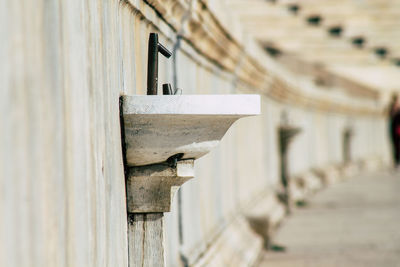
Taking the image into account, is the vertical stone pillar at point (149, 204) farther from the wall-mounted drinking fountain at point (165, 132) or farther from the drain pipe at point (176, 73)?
the drain pipe at point (176, 73)

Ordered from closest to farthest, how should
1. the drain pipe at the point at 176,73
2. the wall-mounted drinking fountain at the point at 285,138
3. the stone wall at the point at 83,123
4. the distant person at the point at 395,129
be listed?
the stone wall at the point at 83,123 < the drain pipe at the point at 176,73 < the wall-mounted drinking fountain at the point at 285,138 < the distant person at the point at 395,129

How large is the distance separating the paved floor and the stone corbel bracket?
3.70 m

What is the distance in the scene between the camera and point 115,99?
317cm

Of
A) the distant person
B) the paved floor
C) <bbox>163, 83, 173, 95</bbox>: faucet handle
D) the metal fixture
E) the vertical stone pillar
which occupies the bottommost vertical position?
the paved floor

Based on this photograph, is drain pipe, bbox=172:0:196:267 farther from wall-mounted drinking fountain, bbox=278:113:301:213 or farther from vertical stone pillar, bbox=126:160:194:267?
wall-mounted drinking fountain, bbox=278:113:301:213

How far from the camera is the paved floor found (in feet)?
24.7

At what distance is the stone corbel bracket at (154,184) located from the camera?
3436 mm

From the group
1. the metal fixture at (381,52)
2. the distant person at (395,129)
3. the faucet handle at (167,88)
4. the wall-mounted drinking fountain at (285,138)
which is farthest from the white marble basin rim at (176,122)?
the distant person at (395,129)

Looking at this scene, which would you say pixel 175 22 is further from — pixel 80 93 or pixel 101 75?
pixel 80 93

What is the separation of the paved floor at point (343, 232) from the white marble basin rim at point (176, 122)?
388 cm

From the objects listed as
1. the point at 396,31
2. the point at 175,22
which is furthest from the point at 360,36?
the point at 175,22

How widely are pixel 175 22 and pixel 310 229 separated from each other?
5.67 m

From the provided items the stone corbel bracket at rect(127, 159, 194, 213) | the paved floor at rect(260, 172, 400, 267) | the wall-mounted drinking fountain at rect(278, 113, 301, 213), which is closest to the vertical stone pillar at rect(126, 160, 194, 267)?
the stone corbel bracket at rect(127, 159, 194, 213)

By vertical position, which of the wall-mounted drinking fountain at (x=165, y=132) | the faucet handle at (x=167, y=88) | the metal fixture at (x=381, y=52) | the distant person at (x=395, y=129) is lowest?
the wall-mounted drinking fountain at (x=165, y=132)
